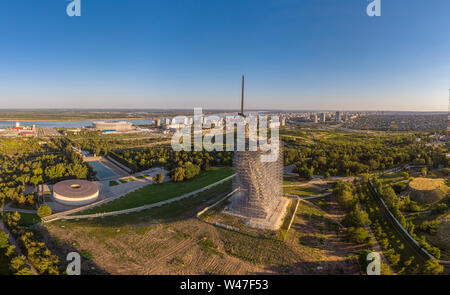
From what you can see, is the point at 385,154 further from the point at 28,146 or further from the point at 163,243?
the point at 28,146

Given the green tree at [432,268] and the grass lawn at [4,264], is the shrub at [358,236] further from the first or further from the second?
the grass lawn at [4,264]

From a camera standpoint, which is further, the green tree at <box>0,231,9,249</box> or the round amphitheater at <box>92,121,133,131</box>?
the round amphitheater at <box>92,121,133,131</box>

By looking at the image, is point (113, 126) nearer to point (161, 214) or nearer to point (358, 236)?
point (161, 214)

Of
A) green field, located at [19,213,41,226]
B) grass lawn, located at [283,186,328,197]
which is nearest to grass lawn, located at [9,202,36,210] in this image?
green field, located at [19,213,41,226]

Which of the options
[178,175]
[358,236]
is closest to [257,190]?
[358,236]

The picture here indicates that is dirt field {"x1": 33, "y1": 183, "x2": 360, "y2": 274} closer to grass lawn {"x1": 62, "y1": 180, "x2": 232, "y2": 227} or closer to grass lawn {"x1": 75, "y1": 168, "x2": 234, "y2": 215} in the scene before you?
grass lawn {"x1": 62, "y1": 180, "x2": 232, "y2": 227}
